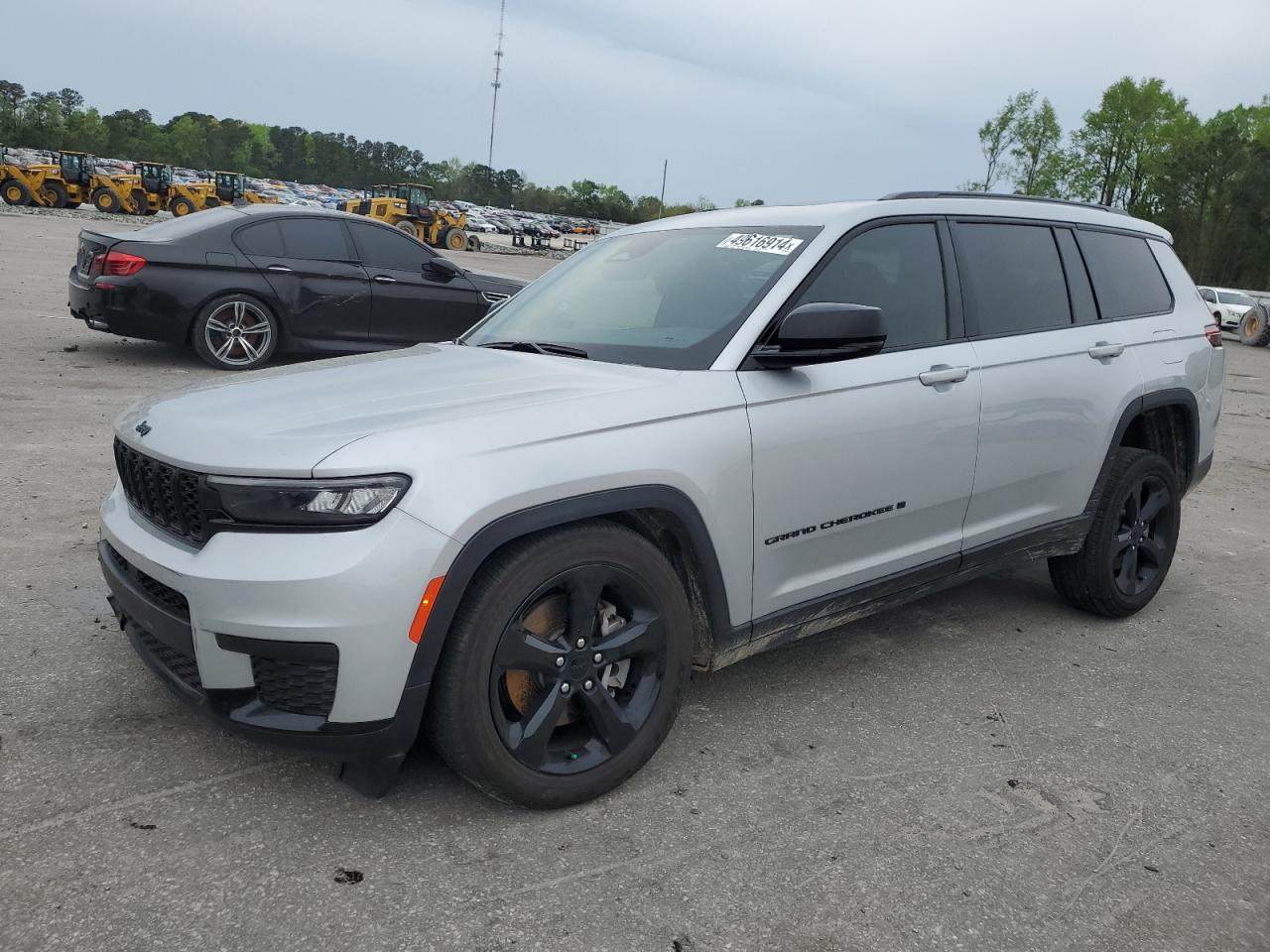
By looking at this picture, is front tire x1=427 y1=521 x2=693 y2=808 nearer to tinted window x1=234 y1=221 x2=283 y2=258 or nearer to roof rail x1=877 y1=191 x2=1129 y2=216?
roof rail x1=877 y1=191 x2=1129 y2=216

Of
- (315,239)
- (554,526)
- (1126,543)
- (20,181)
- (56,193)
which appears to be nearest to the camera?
(554,526)

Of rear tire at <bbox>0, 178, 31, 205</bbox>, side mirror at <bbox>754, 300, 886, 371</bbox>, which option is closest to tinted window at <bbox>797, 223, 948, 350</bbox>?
side mirror at <bbox>754, 300, 886, 371</bbox>

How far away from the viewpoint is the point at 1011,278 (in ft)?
13.8

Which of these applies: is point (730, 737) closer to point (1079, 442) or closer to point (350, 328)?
point (1079, 442)

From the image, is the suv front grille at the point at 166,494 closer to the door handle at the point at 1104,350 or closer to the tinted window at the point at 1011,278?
the tinted window at the point at 1011,278

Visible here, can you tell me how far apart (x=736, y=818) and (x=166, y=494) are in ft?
5.79

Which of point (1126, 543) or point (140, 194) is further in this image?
point (140, 194)

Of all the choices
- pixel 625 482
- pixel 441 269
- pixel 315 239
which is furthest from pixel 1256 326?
pixel 625 482

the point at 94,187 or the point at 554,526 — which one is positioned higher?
the point at 94,187

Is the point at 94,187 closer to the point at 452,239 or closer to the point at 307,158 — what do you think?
the point at 452,239

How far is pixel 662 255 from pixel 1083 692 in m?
2.26

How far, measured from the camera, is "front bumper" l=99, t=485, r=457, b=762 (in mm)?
2439

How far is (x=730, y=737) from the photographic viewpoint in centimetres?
339

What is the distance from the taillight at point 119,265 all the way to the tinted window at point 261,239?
886 millimetres
